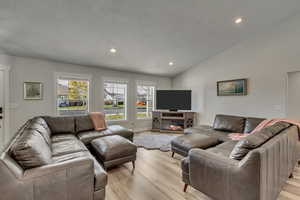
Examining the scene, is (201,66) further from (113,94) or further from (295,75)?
(113,94)

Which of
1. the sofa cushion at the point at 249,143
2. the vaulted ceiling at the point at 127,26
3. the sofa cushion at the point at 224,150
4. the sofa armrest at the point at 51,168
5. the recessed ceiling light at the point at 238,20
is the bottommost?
the sofa cushion at the point at 224,150

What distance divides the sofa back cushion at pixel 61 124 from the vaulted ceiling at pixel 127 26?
5.51ft

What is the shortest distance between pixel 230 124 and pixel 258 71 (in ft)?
5.60

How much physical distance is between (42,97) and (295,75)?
21.3 ft

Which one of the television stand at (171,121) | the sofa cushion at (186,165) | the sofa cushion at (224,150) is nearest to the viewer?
the sofa cushion at (186,165)

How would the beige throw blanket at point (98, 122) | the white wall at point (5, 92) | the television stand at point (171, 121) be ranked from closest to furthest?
the white wall at point (5, 92) < the beige throw blanket at point (98, 122) < the television stand at point (171, 121)

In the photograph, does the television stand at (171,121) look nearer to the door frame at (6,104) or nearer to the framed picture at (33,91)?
the framed picture at (33,91)

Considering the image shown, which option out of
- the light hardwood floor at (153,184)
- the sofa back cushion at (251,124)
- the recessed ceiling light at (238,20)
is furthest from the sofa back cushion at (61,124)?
the recessed ceiling light at (238,20)

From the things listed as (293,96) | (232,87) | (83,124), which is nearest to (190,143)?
(83,124)

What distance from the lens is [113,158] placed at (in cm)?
237

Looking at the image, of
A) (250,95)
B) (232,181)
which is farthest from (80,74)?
(250,95)

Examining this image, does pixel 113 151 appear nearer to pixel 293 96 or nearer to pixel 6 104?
pixel 6 104

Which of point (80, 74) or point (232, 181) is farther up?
point (80, 74)

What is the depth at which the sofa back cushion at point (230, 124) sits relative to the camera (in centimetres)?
341
